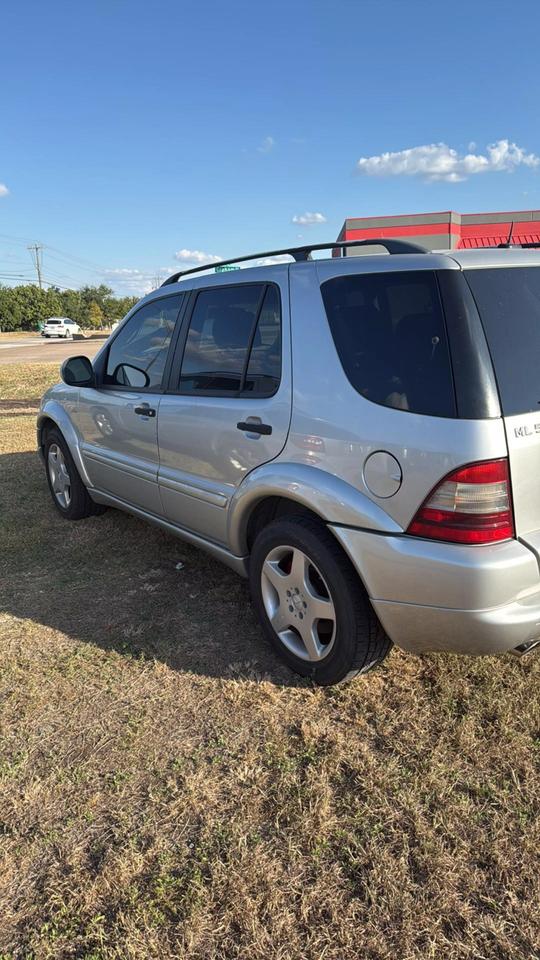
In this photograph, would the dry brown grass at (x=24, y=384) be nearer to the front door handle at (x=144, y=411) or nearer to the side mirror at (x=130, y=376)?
the side mirror at (x=130, y=376)

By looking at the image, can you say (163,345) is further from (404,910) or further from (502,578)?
(404,910)

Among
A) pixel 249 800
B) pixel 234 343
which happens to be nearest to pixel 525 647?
pixel 249 800

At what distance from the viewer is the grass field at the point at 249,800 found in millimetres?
1719

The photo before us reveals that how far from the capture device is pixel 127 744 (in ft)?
8.05

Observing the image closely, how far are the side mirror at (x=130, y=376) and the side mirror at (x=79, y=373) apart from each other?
0.19m

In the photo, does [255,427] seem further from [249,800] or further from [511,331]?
[249,800]

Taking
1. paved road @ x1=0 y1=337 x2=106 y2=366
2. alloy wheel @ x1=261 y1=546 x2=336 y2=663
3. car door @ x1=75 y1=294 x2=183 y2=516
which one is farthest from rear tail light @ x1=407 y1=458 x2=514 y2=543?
paved road @ x1=0 y1=337 x2=106 y2=366

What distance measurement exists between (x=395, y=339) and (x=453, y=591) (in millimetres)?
924

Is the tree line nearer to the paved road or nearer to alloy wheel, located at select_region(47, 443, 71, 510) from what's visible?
the paved road

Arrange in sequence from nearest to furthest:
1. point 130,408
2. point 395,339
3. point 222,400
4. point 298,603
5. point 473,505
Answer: point 473,505, point 395,339, point 298,603, point 222,400, point 130,408

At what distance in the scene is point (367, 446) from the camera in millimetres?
2260

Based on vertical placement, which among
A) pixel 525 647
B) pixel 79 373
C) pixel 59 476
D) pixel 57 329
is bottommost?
pixel 525 647

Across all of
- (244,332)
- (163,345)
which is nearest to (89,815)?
(244,332)

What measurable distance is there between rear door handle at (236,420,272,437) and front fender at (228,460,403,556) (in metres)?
0.15
